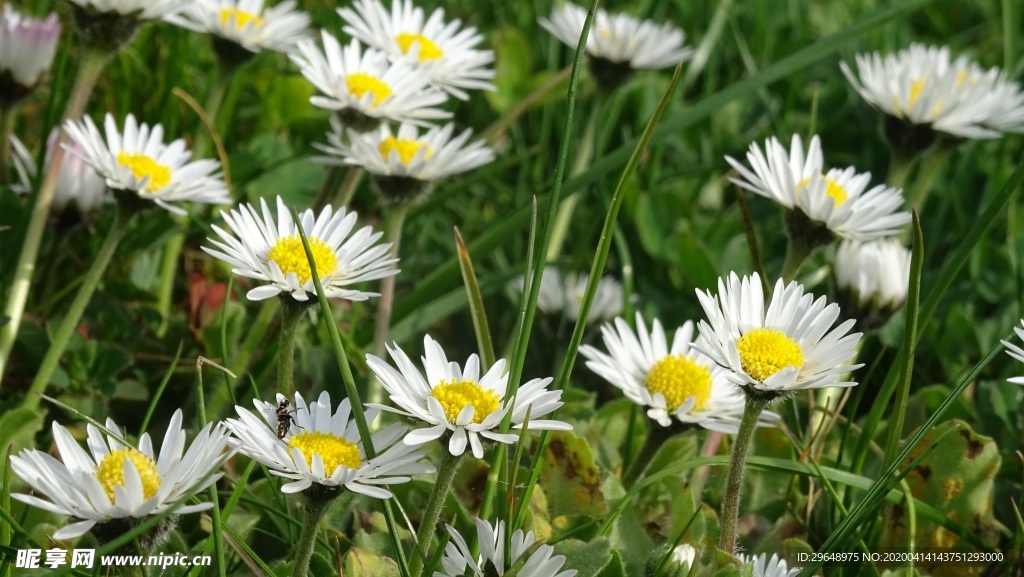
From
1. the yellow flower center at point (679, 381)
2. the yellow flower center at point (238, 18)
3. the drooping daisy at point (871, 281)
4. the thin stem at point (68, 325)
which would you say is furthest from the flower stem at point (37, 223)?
the drooping daisy at point (871, 281)

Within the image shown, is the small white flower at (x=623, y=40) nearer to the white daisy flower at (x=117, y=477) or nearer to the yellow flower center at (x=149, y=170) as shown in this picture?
the yellow flower center at (x=149, y=170)

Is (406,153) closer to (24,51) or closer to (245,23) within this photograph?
(245,23)

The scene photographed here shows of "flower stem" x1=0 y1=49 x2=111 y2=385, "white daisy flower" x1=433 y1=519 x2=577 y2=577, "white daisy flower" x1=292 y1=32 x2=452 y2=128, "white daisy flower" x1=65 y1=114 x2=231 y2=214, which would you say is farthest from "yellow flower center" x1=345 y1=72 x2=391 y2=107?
"white daisy flower" x1=433 y1=519 x2=577 y2=577

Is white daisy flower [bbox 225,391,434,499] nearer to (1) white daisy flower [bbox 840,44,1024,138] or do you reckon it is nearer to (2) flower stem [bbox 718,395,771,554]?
(2) flower stem [bbox 718,395,771,554]

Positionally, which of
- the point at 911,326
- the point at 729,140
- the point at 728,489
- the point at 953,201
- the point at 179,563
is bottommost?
the point at 179,563

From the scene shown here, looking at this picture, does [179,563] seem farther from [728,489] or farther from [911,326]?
[911,326]

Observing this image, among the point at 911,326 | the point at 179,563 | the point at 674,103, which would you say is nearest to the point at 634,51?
the point at 674,103

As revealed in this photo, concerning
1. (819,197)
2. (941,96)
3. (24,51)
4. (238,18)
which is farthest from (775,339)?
(24,51)
